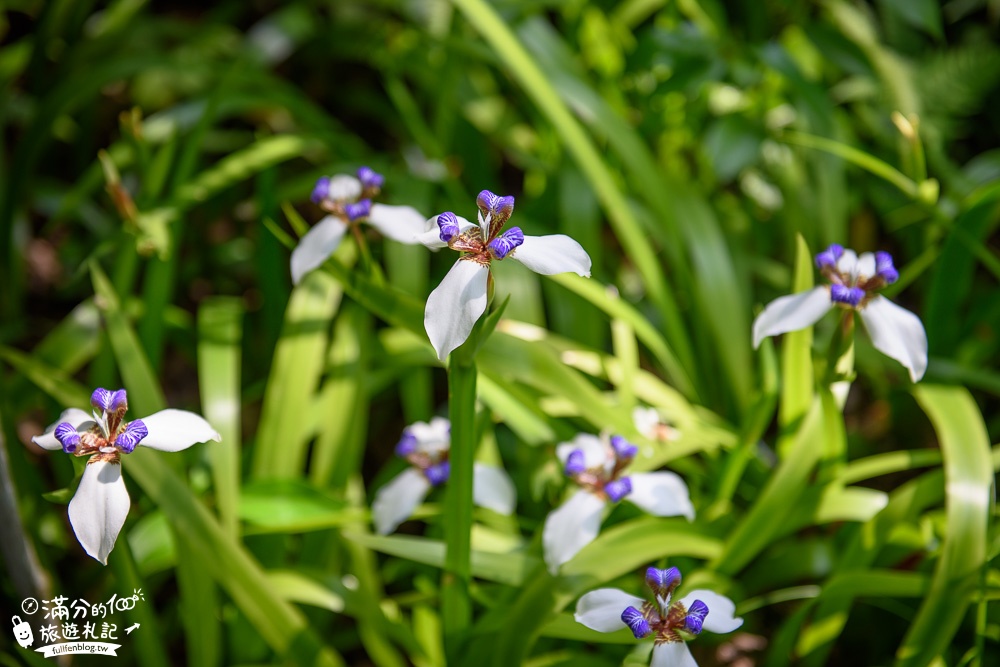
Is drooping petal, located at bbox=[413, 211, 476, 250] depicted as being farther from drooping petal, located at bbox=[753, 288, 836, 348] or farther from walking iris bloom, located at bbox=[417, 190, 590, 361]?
drooping petal, located at bbox=[753, 288, 836, 348]

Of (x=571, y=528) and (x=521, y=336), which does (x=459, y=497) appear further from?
(x=521, y=336)

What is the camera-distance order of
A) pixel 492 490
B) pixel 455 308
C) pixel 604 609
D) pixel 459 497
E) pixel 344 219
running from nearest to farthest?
1. pixel 455 308
2. pixel 604 609
3. pixel 459 497
4. pixel 344 219
5. pixel 492 490

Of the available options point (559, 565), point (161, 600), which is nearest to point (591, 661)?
point (559, 565)

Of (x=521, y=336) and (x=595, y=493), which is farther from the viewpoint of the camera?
(x=521, y=336)

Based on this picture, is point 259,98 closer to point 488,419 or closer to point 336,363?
point 336,363

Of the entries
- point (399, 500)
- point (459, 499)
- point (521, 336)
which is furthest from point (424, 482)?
point (521, 336)

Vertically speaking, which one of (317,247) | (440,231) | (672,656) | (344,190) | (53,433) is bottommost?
(672,656)

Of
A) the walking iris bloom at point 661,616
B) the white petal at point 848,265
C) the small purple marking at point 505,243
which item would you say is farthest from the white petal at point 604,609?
the white petal at point 848,265
